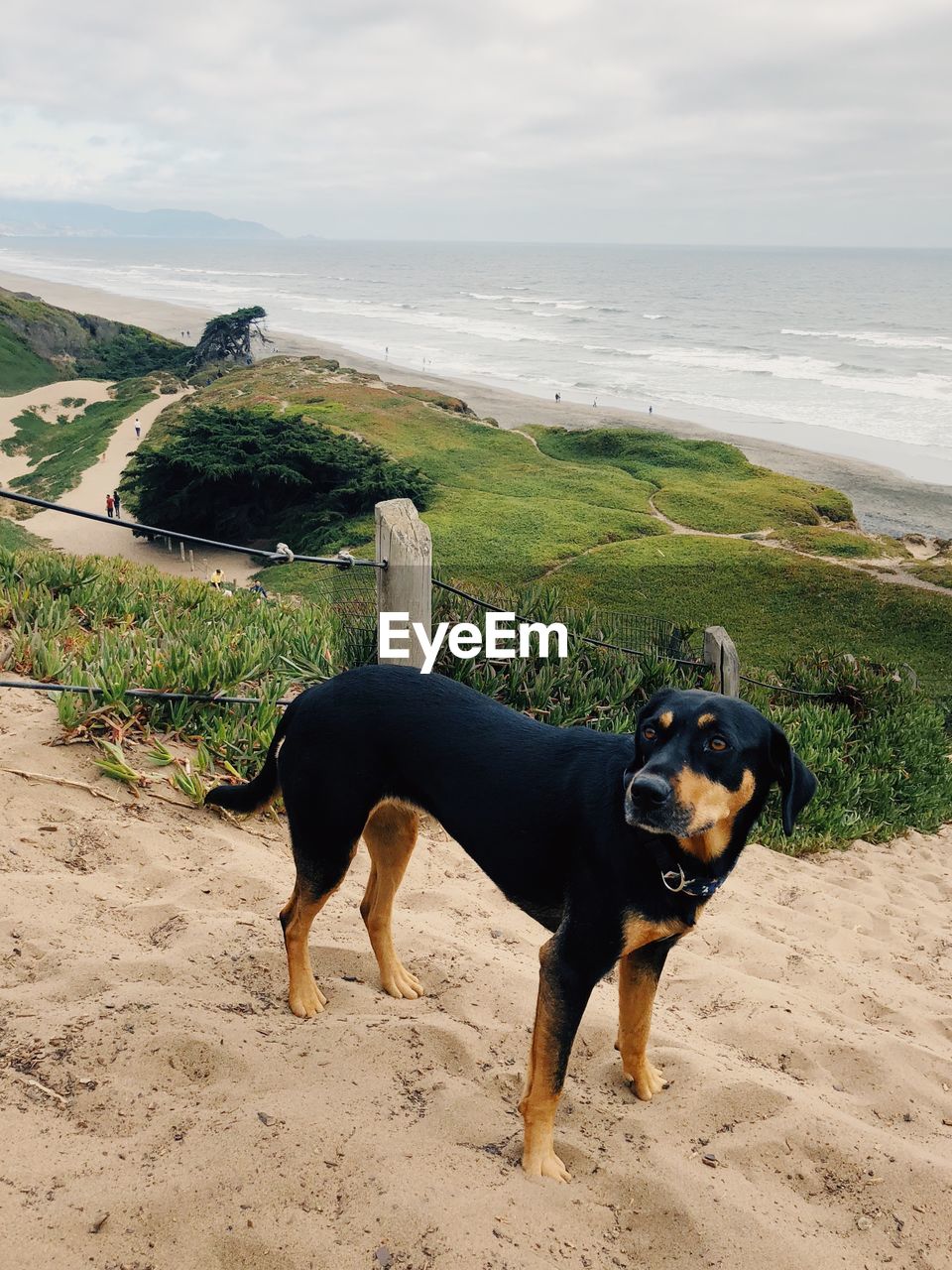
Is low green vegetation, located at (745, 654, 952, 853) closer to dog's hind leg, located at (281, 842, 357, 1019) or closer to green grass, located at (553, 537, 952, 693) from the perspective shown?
dog's hind leg, located at (281, 842, 357, 1019)

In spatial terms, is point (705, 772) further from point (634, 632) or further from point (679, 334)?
point (679, 334)

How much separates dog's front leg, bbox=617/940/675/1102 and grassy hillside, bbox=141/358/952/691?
1080 centimetres

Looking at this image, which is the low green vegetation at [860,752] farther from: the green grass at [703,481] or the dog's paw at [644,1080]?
the green grass at [703,481]

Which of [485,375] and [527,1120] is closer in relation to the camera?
[527,1120]

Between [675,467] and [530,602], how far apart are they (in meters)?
31.8

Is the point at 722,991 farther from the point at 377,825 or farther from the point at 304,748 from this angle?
the point at 304,748

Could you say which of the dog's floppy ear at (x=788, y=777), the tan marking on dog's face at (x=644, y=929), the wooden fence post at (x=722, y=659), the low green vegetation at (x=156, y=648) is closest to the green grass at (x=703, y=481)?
the wooden fence post at (x=722, y=659)

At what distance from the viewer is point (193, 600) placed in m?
7.79

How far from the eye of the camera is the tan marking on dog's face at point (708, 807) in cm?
238

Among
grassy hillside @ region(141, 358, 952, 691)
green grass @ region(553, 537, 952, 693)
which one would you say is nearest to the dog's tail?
grassy hillside @ region(141, 358, 952, 691)

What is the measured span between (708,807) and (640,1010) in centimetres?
107

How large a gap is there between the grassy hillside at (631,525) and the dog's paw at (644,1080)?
10.8m

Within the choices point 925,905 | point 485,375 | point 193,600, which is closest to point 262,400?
point 485,375

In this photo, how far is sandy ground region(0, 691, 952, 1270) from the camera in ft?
7.99
